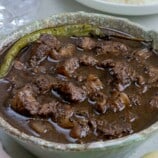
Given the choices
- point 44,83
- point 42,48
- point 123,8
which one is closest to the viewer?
point 44,83

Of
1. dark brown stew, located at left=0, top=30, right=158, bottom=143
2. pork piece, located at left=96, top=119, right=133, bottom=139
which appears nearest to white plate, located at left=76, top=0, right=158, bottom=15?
dark brown stew, located at left=0, top=30, right=158, bottom=143

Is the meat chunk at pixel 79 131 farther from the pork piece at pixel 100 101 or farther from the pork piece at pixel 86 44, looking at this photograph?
the pork piece at pixel 86 44

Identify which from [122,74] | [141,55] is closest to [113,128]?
[122,74]

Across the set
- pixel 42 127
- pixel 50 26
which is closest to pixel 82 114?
pixel 42 127

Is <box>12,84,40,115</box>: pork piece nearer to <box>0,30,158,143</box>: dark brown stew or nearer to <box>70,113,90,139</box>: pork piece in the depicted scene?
<box>0,30,158,143</box>: dark brown stew

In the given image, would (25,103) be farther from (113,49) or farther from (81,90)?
(113,49)

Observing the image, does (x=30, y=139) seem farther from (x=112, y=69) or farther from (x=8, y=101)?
(x=112, y=69)

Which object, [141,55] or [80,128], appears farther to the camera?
[141,55]
